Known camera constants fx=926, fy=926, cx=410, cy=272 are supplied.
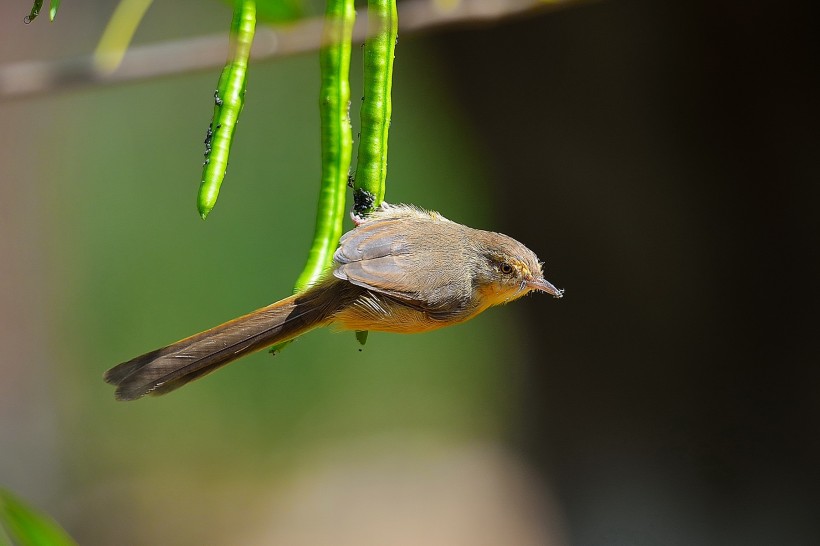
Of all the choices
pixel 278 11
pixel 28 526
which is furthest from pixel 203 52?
pixel 28 526

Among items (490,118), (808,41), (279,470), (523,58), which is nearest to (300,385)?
(279,470)

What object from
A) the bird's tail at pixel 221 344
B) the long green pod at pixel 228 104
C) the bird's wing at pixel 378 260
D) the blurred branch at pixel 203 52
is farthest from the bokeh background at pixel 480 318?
the long green pod at pixel 228 104

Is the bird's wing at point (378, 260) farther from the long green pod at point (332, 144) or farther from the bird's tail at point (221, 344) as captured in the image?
the long green pod at point (332, 144)

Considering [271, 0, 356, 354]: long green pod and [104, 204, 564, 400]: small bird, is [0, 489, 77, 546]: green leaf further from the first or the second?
[271, 0, 356, 354]: long green pod

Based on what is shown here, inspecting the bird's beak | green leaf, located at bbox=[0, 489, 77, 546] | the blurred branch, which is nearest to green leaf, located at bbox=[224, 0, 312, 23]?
the blurred branch

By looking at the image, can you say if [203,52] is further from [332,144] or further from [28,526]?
[28,526]

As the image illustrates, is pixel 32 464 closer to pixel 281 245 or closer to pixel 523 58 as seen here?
pixel 281 245
